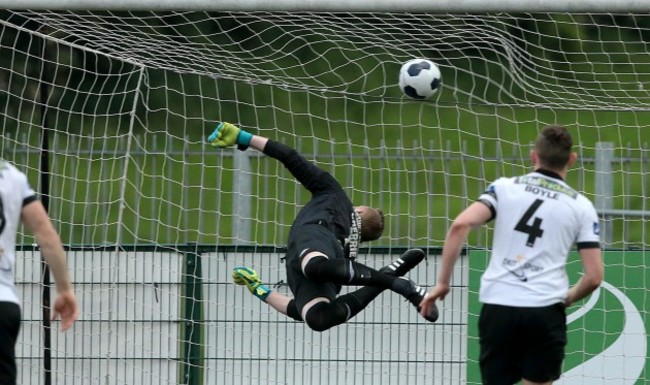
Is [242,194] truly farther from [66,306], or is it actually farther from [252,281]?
[66,306]

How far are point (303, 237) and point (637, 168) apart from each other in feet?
9.33

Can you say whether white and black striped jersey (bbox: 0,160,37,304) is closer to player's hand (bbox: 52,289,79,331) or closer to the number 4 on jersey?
player's hand (bbox: 52,289,79,331)

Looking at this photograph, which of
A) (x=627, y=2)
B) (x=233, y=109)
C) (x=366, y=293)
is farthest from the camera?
(x=233, y=109)

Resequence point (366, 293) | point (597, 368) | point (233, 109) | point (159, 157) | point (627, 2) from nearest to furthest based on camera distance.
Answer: point (627, 2), point (366, 293), point (597, 368), point (159, 157), point (233, 109)

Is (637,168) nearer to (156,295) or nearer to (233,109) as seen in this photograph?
(156,295)

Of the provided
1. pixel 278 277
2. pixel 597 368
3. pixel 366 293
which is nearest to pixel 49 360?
pixel 278 277

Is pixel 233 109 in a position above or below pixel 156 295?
above

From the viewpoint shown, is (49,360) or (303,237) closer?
(303,237)

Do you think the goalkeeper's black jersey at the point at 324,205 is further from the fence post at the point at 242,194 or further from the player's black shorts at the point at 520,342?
the player's black shorts at the point at 520,342

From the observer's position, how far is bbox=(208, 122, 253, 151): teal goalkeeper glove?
7.80 m

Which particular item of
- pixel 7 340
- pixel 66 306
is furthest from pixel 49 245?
pixel 7 340

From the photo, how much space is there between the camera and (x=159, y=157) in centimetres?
992

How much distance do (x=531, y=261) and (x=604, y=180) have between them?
11.9ft

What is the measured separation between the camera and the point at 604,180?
9.21 m
